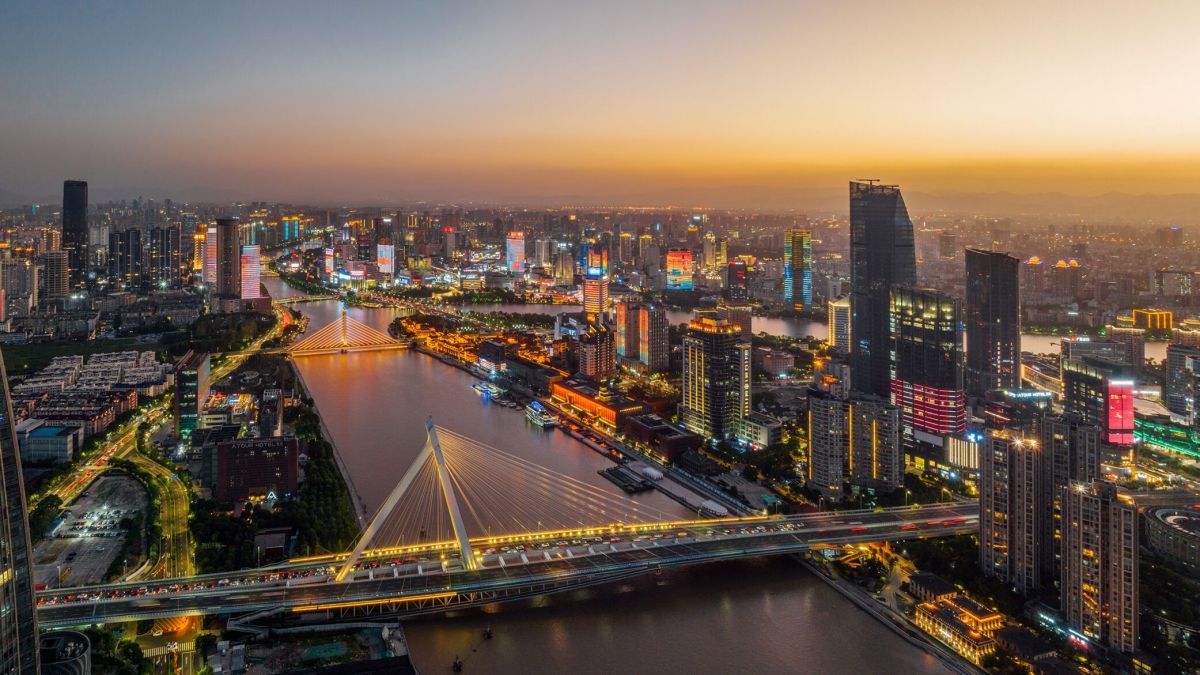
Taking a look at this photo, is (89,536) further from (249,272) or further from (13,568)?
(249,272)

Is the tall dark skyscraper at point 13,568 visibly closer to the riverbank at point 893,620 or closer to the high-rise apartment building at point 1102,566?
the riverbank at point 893,620

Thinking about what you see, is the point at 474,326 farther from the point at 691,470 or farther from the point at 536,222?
the point at 536,222

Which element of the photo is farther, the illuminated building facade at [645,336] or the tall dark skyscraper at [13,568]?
the illuminated building facade at [645,336]

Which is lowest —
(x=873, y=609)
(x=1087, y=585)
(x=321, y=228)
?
(x=873, y=609)

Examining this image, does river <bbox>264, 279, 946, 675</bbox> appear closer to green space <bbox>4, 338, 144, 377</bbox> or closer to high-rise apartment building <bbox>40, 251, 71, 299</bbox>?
green space <bbox>4, 338, 144, 377</bbox>

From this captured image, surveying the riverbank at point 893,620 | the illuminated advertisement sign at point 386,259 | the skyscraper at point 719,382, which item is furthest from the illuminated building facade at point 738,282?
the riverbank at point 893,620

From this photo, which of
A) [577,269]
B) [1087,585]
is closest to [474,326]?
[577,269]

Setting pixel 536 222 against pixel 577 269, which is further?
pixel 536 222
